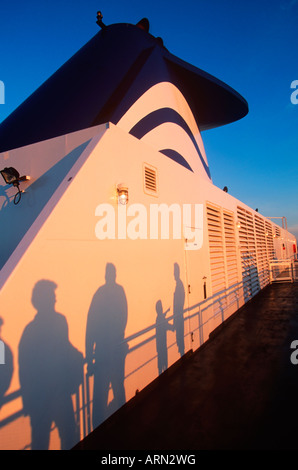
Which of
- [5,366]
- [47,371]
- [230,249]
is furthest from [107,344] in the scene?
[230,249]

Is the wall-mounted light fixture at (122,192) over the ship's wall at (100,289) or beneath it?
over

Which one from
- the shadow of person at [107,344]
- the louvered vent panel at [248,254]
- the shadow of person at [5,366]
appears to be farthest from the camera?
the louvered vent panel at [248,254]

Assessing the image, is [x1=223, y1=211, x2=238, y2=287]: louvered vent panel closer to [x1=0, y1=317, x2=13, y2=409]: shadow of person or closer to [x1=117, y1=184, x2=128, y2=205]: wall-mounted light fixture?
[x1=117, y1=184, x2=128, y2=205]: wall-mounted light fixture

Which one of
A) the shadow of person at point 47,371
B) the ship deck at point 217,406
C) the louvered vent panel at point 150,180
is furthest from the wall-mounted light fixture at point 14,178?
the ship deck at point 217,406

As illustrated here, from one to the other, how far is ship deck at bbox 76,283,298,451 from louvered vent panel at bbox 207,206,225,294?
4.89 ft

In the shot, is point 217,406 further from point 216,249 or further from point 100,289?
point 216,249

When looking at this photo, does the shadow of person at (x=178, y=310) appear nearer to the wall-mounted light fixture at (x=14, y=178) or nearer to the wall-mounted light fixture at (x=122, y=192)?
the wall-mounted light fixture at (x=122, y=192)

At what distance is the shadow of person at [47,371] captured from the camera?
1846 millimetres

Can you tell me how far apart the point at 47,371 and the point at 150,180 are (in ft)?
9.27

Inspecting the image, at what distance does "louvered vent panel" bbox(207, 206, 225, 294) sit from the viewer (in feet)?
18.3

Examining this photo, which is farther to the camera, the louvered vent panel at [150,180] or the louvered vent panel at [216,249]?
the louvered vent panel at [216,249]

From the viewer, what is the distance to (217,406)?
287cm
